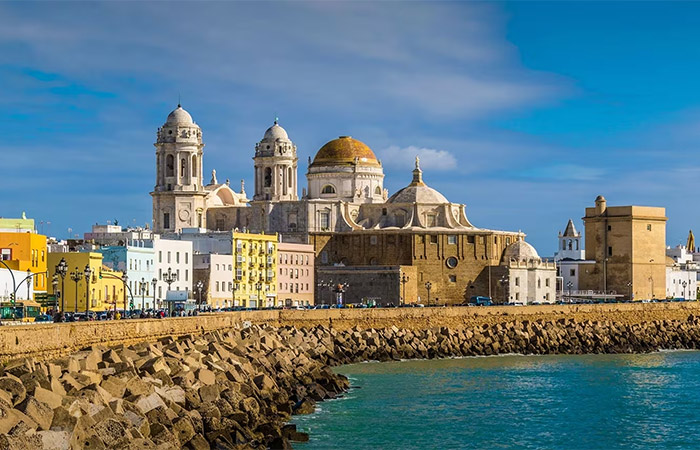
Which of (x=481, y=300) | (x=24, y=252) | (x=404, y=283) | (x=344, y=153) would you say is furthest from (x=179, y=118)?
(x=24, y=252)

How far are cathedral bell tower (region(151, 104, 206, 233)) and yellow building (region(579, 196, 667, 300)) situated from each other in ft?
101

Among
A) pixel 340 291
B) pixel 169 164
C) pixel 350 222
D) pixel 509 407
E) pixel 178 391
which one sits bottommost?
pixel 509 407

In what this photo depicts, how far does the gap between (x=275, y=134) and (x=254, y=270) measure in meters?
16.2

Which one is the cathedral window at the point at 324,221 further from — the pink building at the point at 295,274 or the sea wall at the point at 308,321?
the sea wall at the point at 308,321

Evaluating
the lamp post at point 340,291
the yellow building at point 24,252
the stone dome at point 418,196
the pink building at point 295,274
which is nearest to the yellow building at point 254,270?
the pink building at point 295,274

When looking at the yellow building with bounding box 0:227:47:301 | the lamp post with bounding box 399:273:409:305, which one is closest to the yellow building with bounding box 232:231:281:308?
A: the lamp post with bounding box 399:273:409:305

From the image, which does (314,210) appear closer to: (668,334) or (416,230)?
(416,230)

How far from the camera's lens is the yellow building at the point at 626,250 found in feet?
301

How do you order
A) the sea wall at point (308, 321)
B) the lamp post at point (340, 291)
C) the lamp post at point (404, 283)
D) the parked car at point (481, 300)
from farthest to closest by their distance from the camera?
the lamp post at point (404, 283) → the lamp post at point (340, 291) → the parked car at point (481, 300) → the sea wall at point (308, 321)

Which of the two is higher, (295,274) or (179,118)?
(179,118)

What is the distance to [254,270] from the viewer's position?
3071 inches

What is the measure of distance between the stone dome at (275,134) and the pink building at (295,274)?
32.9 feet

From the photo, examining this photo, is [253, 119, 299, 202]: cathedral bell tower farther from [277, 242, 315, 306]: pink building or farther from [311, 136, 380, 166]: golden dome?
[277, 242, 315, 306]: pink building

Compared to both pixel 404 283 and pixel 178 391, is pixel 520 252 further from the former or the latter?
pixel 178 391
